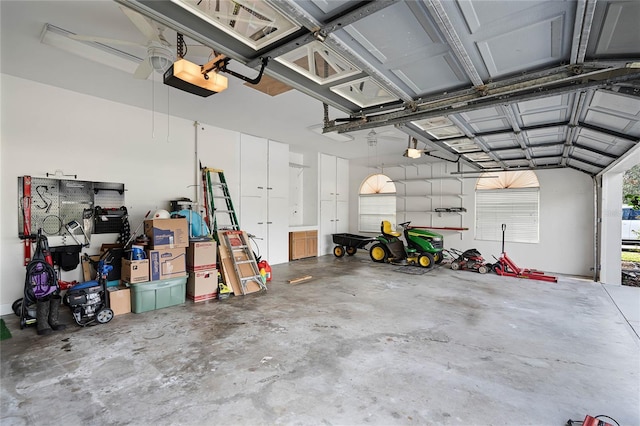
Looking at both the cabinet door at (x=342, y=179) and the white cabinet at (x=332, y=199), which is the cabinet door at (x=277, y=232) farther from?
the cabinet door at (x=342, y=179)

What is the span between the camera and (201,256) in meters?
4.50

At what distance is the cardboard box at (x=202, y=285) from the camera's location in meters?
4.39

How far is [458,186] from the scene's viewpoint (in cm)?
790

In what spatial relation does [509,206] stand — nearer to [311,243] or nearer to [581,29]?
[311,243]

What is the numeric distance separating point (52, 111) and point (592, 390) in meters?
6.69

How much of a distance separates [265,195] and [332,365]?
4.90 meters

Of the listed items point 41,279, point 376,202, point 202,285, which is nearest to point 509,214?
point 376,202

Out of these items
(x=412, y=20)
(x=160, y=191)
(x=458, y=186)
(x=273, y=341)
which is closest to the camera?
(x=412, y=20)

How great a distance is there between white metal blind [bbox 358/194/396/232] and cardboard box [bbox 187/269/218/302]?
19.4 ft

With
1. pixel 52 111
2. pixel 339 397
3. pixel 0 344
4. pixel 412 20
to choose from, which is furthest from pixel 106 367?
pixel 52 111

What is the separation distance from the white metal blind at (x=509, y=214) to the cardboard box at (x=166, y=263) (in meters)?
6.97

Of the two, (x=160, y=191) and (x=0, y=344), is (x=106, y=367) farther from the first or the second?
(x=160, y=191)

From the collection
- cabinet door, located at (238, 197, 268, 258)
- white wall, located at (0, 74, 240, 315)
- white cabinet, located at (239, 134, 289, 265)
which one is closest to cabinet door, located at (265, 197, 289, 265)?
white cabinet, located at (239, 134, 289, 265)

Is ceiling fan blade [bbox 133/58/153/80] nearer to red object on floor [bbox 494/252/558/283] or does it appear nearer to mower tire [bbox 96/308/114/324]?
mower tire [bbox 96/308/114/324]
